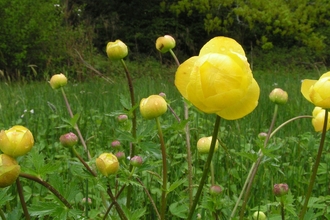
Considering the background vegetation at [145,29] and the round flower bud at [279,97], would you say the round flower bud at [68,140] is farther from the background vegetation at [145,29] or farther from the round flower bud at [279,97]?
the background vegetation at [145,29]

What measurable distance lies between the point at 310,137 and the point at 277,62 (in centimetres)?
693

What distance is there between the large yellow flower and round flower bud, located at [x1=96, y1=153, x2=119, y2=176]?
14 cm

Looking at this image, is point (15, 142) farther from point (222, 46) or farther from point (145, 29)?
point (145, 29)

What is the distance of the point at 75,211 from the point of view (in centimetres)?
57

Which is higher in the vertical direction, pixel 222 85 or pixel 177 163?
pixel 222 85

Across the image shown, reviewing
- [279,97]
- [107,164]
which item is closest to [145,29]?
[279,97]

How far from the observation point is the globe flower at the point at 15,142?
52cm

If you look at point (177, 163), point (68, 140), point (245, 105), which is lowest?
point (177, 163)

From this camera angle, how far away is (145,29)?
8750 mm

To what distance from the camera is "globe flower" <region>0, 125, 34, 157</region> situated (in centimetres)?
52

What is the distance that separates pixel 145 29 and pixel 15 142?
8389 mm

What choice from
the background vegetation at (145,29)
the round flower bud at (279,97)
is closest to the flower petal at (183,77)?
the round flower bud at (279,97)

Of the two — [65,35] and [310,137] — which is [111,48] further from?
[65,35]

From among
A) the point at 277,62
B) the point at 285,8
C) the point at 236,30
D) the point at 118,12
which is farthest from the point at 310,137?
the point at 118,12
